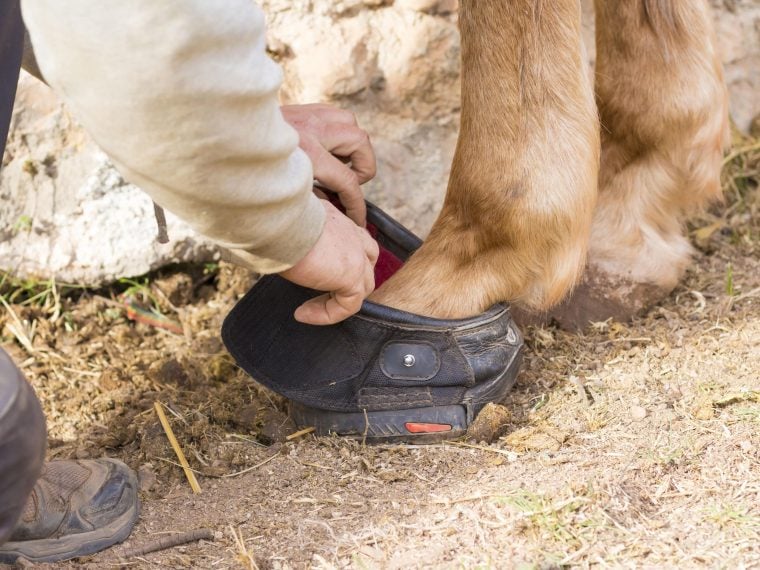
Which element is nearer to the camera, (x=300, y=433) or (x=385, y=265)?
(x=300, y=433)

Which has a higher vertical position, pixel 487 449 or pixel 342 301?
pixel 342 301

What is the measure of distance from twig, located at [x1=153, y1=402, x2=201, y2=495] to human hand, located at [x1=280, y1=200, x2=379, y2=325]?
0.96ft

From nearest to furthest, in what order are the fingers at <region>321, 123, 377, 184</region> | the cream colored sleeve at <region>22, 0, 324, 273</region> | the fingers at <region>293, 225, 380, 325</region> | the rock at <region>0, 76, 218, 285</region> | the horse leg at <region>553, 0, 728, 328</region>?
the cream colored sleeve at <region>22, 0, 324, 273</region>, the fingers at <region>293, 225, 380, 325</region>, the fingers at <region>321, 123, 377, 184</region>, the horse leg at <region>553, 0, 728, 328</region>, the rock at <region>0, 76, 218, 285</region>

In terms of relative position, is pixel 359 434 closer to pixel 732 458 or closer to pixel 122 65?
pixel 732 458

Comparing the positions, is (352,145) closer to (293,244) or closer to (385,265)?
(385,265)

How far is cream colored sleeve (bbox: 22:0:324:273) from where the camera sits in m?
0.94

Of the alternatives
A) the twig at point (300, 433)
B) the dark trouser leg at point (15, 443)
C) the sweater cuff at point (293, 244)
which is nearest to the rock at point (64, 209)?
the twig at point (300, 433)

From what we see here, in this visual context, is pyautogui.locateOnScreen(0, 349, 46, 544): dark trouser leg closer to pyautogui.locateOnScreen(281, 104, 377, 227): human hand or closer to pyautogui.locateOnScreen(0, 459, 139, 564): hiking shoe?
pyautogui.locateOnScreen(0, 459, 139, 564): hiking shoe

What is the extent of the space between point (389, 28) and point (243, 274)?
2.06 ft

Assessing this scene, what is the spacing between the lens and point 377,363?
1.45m

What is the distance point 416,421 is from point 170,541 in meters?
0.42

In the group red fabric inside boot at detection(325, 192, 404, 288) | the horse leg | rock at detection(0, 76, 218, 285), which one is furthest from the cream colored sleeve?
rock at detection(0, 76, 218, 285)

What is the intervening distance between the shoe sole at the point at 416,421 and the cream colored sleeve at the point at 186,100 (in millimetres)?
431

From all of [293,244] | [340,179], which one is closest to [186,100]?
[293,244]
